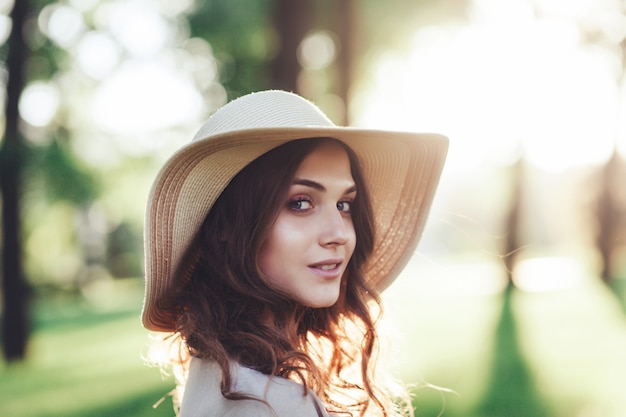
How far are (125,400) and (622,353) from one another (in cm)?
Answer: 656

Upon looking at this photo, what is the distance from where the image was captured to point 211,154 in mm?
2094

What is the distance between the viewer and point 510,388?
24.0 ft

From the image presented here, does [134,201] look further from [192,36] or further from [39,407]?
[39,407]

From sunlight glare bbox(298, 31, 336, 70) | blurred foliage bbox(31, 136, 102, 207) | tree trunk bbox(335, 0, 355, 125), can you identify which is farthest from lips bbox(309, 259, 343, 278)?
sunlight glare bbox(298, 31, 336, 70)

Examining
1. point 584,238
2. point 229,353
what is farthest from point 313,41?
point 584,238

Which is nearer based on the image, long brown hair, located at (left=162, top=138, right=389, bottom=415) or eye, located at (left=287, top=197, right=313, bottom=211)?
long brown hair, located at (left=162, top=138, right=389, bottom=415)

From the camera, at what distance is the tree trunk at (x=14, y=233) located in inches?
411

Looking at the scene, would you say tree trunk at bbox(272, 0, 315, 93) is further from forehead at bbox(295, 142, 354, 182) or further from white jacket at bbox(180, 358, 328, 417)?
white jacket at bbox(180, 358, 328, 417)

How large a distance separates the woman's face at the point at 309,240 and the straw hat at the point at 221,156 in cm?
16

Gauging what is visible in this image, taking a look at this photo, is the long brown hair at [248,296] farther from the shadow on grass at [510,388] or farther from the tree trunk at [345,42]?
the tree trunk at [345,42]

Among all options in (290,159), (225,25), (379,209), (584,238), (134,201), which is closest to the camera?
(290,159)

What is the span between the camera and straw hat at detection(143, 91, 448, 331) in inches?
80.1

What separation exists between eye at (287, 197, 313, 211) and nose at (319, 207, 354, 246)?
63 mm

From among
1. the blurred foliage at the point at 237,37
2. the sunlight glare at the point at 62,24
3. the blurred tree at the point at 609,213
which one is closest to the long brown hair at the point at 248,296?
the blurred foliage at the point at 237,37
